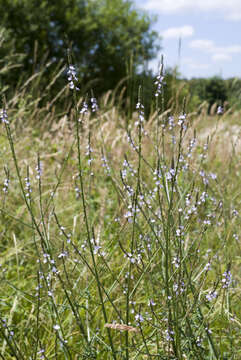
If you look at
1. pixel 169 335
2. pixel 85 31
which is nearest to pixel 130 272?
pixel 169 335

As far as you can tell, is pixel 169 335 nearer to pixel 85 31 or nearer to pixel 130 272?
pixel 130 272

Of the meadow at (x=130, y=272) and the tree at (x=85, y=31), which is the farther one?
the tree at (x=85, y=31)

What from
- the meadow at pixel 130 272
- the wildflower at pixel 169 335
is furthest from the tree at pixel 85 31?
the wildflower at pixel 169 335

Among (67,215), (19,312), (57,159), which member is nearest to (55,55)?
(57,159)

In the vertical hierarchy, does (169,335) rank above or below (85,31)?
below

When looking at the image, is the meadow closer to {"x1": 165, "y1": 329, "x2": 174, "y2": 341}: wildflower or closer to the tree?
{"x1": 165, "y1": 329, "x2": 174, "y2": 341}: wildflower

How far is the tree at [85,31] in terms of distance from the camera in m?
12.7

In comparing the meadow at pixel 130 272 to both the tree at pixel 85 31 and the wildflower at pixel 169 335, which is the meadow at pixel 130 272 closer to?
the wildflower at pixel 169 335

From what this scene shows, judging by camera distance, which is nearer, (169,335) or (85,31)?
(169,335)

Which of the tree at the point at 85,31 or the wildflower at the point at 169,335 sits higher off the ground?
the tree at the point at 85,31

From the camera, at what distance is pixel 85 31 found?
44.8 feet

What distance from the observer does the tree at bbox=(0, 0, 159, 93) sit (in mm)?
12719

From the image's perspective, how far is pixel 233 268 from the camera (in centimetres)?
243

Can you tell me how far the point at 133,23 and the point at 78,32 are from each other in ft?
7.62
